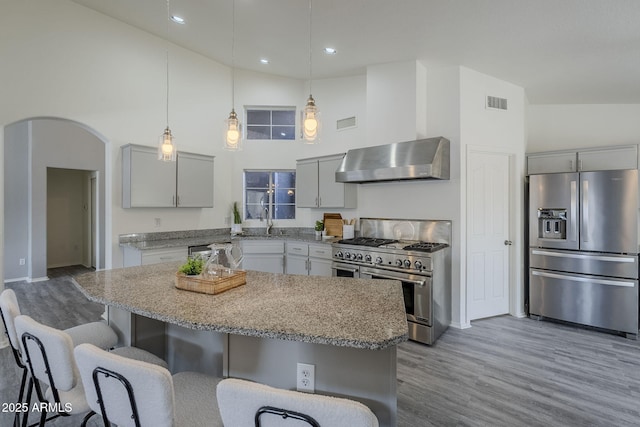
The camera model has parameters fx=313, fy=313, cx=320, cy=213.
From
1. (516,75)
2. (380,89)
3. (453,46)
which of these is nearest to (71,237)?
(380,89)

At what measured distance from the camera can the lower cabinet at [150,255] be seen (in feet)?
12.3

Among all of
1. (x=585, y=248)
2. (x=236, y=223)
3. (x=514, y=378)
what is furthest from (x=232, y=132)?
(x=585, y=248)

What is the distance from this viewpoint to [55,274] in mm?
6703

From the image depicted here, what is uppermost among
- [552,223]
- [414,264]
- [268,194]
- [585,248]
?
[268,194]

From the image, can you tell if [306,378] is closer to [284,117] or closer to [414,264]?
[414,264]

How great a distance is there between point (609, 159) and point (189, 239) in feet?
19.5

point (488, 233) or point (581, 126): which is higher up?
point (581, 126)

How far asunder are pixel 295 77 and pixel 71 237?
22.3ft

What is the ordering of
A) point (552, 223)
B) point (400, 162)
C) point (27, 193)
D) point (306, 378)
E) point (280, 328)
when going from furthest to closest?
point (27, 193), point (552, 223), point (400, 162), point (306, 378), point (280, 328)

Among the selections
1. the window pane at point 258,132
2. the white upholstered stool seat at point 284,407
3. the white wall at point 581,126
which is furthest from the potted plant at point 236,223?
the white wall at point 581,126

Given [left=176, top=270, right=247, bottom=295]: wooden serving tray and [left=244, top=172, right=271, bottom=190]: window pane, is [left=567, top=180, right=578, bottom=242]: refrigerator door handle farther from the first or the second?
[left=244, top=172, right=271, bottom=190]: window pane

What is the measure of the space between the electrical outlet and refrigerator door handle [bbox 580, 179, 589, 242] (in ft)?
13.2

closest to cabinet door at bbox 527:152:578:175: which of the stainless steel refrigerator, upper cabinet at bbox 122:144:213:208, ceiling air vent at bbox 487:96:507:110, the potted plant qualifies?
the stainless steel refrigerator

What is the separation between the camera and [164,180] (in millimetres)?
4262
